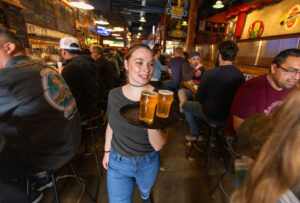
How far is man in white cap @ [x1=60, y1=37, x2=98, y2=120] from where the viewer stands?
225 centimetres

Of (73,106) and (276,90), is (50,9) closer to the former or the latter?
(73,106)

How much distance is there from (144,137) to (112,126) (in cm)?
29

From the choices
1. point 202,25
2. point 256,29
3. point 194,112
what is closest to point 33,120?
point 194,112

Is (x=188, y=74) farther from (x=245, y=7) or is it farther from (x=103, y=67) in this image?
(x=245, y=7)

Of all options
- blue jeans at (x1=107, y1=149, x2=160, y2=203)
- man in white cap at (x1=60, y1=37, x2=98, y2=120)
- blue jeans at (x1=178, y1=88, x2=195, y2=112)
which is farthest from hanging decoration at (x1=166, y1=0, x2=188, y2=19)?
blue jeans at (x1=107, y1=149, x2=160, y2=203)

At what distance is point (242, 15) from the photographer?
8391mm

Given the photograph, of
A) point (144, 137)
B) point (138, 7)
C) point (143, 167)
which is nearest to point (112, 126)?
point (144, 137)

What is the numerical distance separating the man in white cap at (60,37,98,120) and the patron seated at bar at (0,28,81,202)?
87 centimetres

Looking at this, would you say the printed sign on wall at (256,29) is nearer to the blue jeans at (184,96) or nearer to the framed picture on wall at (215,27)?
the framed picture on wall at (215,27)

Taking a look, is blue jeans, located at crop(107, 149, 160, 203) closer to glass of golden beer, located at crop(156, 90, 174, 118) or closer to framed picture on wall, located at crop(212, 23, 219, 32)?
glass of golden beer, located at crop(156, 90, 174, 118)

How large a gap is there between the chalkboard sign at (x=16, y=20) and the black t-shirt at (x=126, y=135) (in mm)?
3337

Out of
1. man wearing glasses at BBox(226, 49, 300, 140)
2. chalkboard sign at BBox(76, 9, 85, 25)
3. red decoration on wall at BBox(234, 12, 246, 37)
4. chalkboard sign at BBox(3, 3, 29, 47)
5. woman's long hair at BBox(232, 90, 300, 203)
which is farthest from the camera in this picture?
red decoration on wall at BBox(234, 12, 246, 37)

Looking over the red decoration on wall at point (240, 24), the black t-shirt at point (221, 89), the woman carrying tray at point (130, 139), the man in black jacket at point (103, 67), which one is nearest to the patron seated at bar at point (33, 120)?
the woman carrying tray at point (130, 139)

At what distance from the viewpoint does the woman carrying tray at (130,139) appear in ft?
3.52
